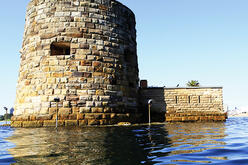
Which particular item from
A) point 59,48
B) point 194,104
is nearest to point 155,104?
point 194,104

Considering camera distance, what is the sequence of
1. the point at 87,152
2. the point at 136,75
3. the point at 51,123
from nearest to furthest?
the point at 87,152
the point at 51,123
the point at 136,75

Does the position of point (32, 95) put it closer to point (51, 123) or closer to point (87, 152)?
point (51, 123)

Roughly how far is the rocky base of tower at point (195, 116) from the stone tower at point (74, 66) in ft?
7.91

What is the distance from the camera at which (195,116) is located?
10.9 meters

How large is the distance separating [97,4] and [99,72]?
2.94 meters

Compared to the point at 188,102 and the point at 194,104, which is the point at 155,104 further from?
the point at 194,104

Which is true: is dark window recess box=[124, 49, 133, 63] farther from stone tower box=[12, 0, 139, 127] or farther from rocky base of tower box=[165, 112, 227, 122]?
rocky base of tower box=[165, 112, 227, 122]

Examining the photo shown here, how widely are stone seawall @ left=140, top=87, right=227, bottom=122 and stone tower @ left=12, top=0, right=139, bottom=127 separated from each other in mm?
2041

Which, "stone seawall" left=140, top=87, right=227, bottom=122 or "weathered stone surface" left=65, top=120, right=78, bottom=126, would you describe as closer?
"weathered stone surface" left=65, top=120, right=78, bottom=126

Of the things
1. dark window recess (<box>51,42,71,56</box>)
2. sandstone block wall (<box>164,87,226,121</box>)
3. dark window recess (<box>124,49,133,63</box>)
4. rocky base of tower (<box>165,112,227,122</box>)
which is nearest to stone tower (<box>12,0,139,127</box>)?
dark window recess (<box>51,42,71,56</box>)

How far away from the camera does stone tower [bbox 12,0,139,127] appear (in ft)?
26.6

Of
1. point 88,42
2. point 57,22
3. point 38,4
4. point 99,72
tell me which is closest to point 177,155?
point 99,72

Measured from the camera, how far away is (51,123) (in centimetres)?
782

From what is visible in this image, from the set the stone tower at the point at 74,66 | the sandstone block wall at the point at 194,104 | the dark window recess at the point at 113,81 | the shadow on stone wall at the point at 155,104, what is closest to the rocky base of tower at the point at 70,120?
the stone tower at the point at 74,66
